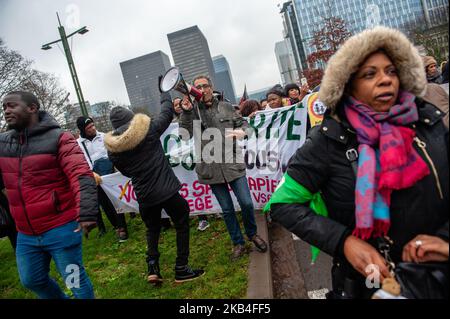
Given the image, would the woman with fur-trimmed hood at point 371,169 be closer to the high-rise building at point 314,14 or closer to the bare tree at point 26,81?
the bare tree at point 26,81

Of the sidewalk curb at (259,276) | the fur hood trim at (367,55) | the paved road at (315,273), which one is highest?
the fur hood trim at (367,55)

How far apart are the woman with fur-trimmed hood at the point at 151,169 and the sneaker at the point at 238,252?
493 mm

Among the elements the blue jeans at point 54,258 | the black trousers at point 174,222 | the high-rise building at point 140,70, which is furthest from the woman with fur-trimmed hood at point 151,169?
the high-rise building at point 140,70

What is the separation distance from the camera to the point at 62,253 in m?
2.70

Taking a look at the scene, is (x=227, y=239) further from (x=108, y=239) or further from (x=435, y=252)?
(x=435, y=252)

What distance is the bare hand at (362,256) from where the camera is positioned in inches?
56.7

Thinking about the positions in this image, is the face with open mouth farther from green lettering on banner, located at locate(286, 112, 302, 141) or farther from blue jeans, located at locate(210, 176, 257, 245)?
green lettering on banner, located at locate(286, 112, 302, 141)

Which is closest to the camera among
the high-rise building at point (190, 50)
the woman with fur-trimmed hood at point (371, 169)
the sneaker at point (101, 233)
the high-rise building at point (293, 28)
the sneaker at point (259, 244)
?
the woman with fur-trimmed hood at point (371, 169)

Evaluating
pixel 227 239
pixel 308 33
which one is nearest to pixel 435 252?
pixel 227 239

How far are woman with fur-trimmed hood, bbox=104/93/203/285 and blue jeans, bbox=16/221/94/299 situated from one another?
87 centimetres

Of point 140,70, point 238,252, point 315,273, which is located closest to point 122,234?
point 238,252

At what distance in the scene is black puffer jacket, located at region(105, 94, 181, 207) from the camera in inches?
132

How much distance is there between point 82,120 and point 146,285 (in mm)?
3134

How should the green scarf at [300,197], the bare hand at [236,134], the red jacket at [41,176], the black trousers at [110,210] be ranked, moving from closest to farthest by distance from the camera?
the green scarf at [300,197] → the red jacket at [41,176] → the bare hand at [236,134] → the black trousers at [110,210]
